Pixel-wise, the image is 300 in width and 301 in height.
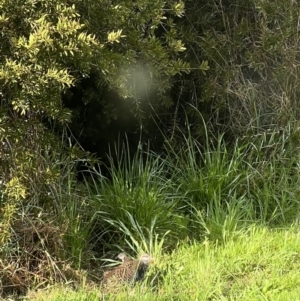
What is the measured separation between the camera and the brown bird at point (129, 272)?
13.7ft

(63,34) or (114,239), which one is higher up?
(63,34)

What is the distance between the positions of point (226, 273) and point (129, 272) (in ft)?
2.25

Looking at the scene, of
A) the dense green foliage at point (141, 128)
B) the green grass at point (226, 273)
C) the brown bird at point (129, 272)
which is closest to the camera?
the dense green foliage at point (141, 128)


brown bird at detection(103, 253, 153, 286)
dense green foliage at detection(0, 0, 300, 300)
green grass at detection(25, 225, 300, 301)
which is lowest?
green grass at detection(25, 225, 300, 301)

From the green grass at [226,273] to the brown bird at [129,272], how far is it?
76 millimetres

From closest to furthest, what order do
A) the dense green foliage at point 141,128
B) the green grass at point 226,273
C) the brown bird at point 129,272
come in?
the dense green foliage at point 141,128 < the green grass at point 226,273 < the brown bird at point 129,272

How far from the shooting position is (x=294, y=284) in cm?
Result: 412

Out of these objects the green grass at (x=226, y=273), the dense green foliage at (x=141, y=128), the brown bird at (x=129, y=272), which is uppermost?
the dense green foliage at (x=141, y=128)

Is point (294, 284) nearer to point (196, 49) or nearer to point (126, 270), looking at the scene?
point (126, 270)

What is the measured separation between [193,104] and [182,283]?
2.40 meters

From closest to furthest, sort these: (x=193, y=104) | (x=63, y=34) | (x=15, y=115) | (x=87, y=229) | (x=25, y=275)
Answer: (x=63, y=34) → (x=15, y=115) → (x=25, y=275) → (x=87, y=229) → (x=193, y=104)

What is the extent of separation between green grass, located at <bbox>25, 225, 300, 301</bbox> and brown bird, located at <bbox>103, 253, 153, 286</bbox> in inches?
3.0

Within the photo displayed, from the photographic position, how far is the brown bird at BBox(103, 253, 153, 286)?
4172 millimetres

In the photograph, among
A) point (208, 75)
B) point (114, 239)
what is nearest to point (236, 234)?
point (114, 239)
